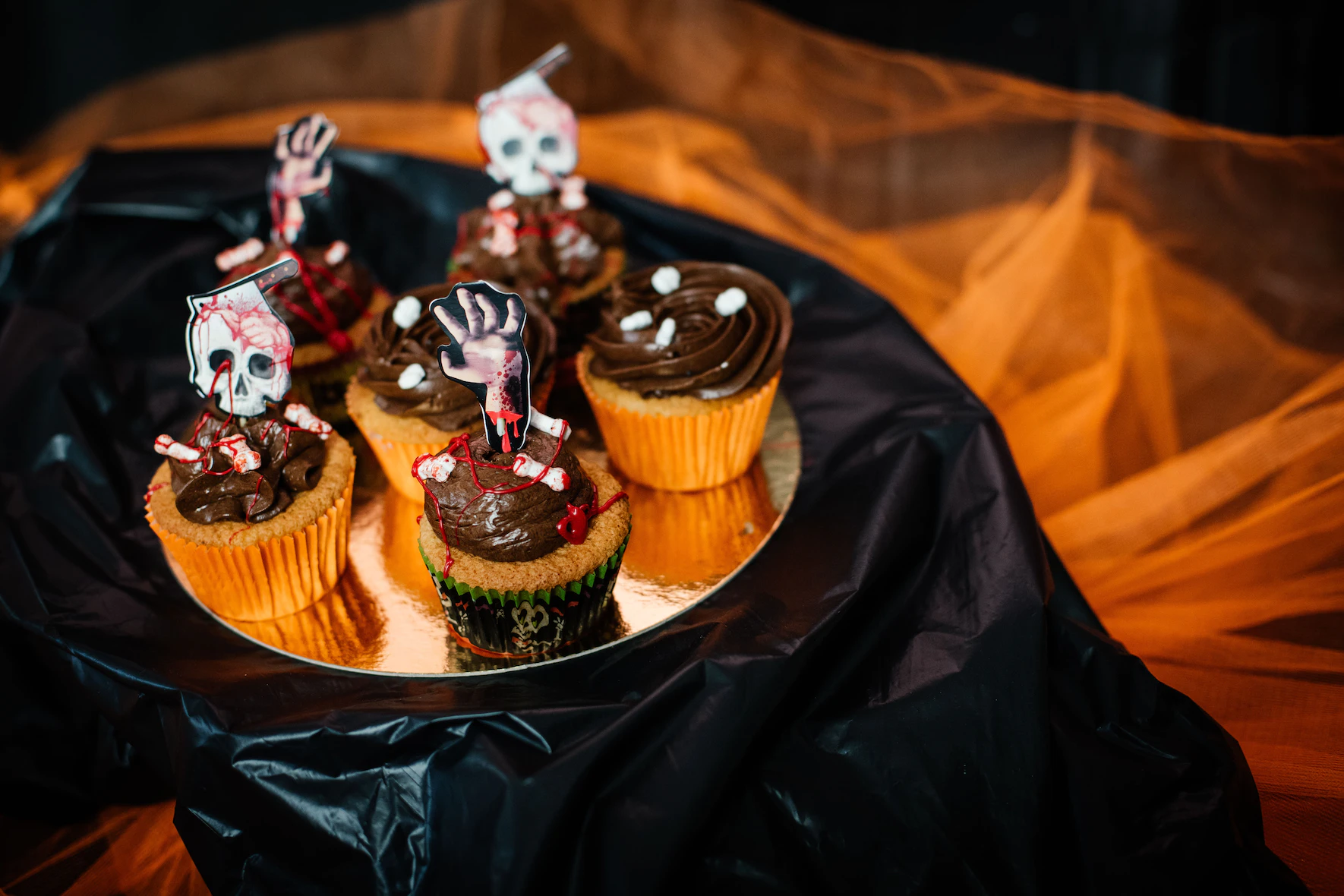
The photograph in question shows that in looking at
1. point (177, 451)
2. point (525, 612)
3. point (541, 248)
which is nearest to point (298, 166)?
point (541, 248)

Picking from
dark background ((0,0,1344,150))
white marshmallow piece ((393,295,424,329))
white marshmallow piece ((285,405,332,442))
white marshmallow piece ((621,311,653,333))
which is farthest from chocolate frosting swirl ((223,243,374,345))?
dark background ((0,0,1344,150))

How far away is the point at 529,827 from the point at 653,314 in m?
1.79

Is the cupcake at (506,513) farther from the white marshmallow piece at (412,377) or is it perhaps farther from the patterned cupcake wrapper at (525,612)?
the white marshmallow piece at (412,377)

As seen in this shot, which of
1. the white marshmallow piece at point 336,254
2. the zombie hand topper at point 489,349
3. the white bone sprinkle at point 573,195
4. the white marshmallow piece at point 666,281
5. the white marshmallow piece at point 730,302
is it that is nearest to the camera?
the zombie hand topper at point 489,349

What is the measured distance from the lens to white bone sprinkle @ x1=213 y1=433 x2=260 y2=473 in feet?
9.75

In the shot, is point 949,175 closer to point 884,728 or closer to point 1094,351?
point 1094,351

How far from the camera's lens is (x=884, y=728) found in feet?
9.12

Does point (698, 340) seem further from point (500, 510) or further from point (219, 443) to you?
point (219, 443)

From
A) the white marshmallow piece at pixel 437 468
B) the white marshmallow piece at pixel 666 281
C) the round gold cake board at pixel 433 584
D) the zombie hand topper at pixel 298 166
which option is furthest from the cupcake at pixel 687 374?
the zombie hand topper at pixel 298 166

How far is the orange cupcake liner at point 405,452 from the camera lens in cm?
338

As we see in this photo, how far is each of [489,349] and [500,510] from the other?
441 millimetres

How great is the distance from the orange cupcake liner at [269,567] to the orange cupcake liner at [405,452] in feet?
0.69

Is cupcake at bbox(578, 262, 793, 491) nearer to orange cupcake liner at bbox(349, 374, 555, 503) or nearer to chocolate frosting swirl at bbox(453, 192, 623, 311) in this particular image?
orange cupcake liner at bbox(349, 374, 555, 503)

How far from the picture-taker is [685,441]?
136 inches
